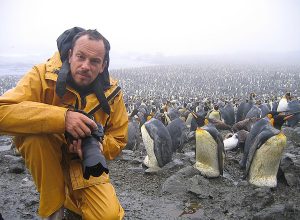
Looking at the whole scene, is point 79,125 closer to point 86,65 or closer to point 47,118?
point 47,118

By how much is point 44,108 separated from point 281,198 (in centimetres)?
278

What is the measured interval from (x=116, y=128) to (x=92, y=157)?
0.69 metres

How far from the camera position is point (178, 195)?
3990 mm

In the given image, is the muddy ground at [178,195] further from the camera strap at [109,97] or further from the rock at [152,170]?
→ the camera strap at [109,97]

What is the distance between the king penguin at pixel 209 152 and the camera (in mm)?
4754

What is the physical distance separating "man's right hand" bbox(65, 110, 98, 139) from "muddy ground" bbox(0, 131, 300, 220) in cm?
76

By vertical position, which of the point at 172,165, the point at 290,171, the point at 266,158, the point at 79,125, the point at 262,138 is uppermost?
the point at 79,125

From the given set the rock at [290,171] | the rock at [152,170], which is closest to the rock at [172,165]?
the rock at [152,170]

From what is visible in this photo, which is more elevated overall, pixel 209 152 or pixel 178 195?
pixel 209 152

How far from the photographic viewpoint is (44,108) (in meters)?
2.09

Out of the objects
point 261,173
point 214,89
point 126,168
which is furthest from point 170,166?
point 214,89

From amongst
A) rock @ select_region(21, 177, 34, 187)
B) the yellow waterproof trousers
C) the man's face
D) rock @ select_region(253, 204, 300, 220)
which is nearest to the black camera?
the yellow waterproof trousers

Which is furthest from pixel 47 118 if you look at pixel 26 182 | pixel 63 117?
pixel 26 182

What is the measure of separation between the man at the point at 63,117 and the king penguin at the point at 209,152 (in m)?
2.50
